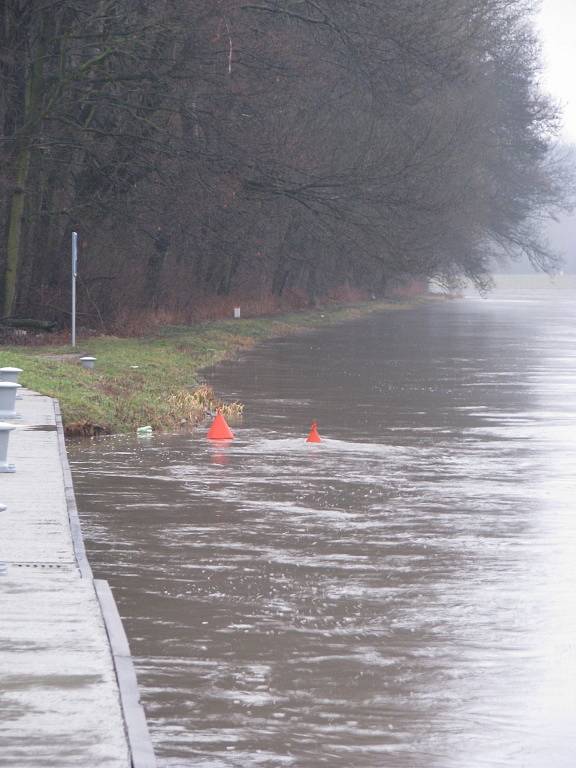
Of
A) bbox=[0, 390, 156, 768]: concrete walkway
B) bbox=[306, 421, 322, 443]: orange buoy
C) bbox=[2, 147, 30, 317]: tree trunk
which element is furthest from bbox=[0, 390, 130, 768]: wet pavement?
bbox=[2, 147, 30, 317]: tree trunk

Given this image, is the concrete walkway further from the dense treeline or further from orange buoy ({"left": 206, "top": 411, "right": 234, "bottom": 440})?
the dense treeline

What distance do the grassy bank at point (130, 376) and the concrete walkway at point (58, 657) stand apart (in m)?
8.81

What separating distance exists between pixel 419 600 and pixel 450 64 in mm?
30239

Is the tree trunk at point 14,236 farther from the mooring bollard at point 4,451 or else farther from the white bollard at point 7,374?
the mooring bollard at point 4,451

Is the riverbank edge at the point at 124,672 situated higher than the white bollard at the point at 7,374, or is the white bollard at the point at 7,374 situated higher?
the white bollard at the point at 7,374

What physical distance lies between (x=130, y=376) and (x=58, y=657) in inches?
738

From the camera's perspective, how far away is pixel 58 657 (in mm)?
7934

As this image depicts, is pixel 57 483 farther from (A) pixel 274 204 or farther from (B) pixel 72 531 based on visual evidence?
(A) pixel 274 204

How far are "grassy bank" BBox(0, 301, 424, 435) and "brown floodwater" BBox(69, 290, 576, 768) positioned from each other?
926 mm

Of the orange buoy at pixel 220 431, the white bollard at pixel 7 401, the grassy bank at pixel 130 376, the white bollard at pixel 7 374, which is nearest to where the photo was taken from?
the white bollard at pixel 7 401

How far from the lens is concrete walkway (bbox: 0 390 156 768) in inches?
260

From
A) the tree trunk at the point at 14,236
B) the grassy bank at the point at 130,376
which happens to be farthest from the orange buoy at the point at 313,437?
the tree trunk at the point at 14,236

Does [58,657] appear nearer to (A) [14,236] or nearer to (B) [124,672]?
(B) [124,672]

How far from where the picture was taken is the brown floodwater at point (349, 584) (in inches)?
314
